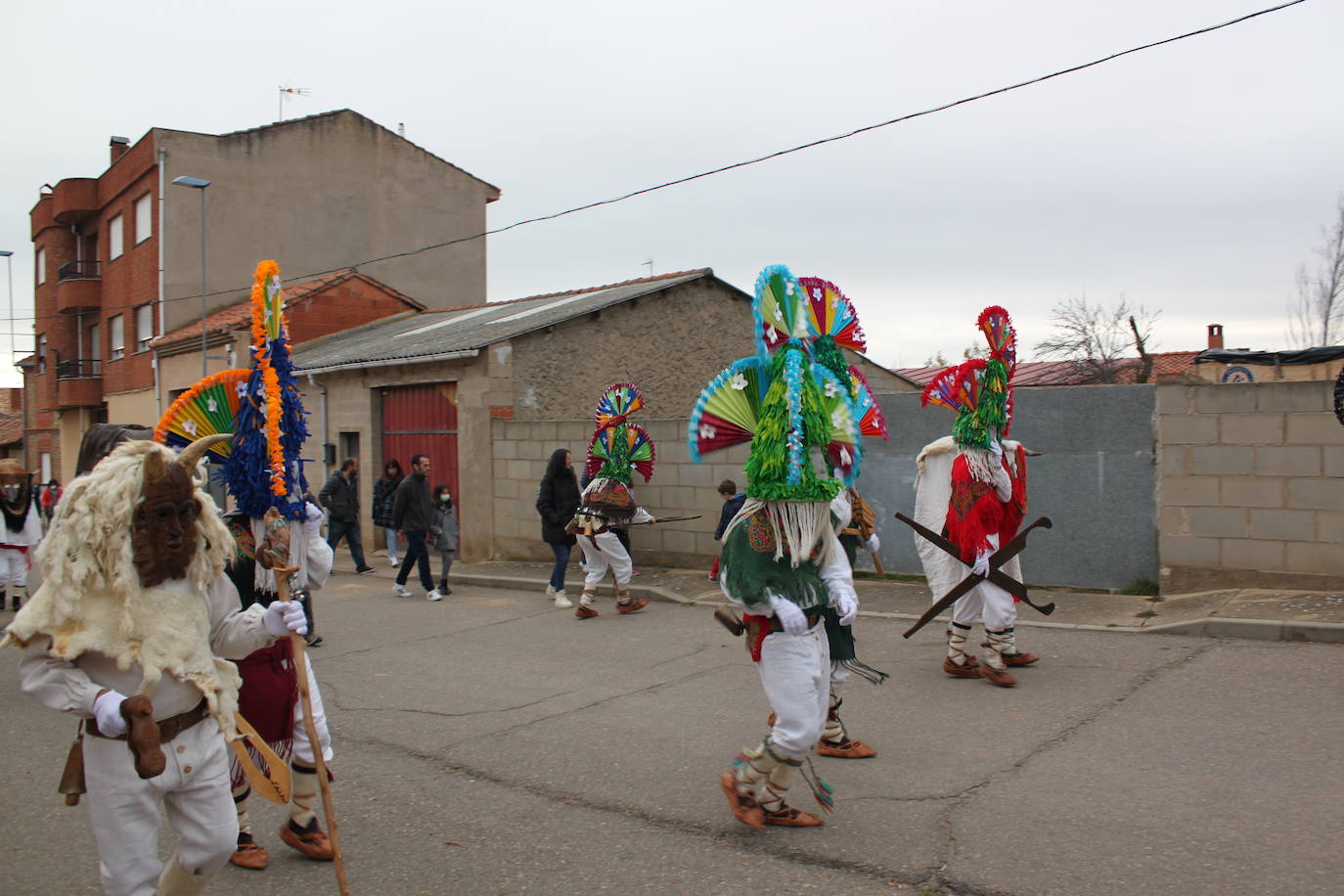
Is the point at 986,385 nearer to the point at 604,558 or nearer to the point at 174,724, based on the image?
the point at 604,558

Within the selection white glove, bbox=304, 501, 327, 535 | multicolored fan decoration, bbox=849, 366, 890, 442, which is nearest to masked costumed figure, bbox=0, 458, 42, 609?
white glove, bbox=304, 501, 327, 535

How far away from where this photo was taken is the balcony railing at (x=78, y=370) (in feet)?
100

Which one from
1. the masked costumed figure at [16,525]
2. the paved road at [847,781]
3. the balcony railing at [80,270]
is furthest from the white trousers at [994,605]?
the balcony railing at [80,270]

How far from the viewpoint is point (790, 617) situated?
14.0ft

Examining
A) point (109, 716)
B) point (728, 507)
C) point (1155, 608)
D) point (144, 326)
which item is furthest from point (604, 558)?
point (144, 326)

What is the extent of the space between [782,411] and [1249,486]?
568 cm

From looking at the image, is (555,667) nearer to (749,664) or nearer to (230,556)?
(749,664)

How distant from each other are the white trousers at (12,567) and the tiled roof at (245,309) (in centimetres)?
953

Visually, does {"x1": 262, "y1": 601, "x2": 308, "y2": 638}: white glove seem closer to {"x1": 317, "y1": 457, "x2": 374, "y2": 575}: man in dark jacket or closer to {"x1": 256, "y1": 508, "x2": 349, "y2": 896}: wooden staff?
{"x1": 256, "y1": 508, "x2": 349, "y2": 896}: wooden staff

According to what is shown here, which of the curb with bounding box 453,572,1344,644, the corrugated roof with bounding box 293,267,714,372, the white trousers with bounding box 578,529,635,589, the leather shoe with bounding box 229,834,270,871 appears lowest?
the leather shoe with bounding box 229,834,270,871

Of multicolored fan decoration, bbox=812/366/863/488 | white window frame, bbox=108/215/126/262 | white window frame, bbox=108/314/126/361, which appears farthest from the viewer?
white window frame, bbox=108/314/126/361

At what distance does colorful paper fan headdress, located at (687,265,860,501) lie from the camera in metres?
4.54

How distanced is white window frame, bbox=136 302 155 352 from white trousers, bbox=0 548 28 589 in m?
16.1

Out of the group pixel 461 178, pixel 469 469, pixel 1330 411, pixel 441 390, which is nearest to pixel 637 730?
pixel 1330 411
